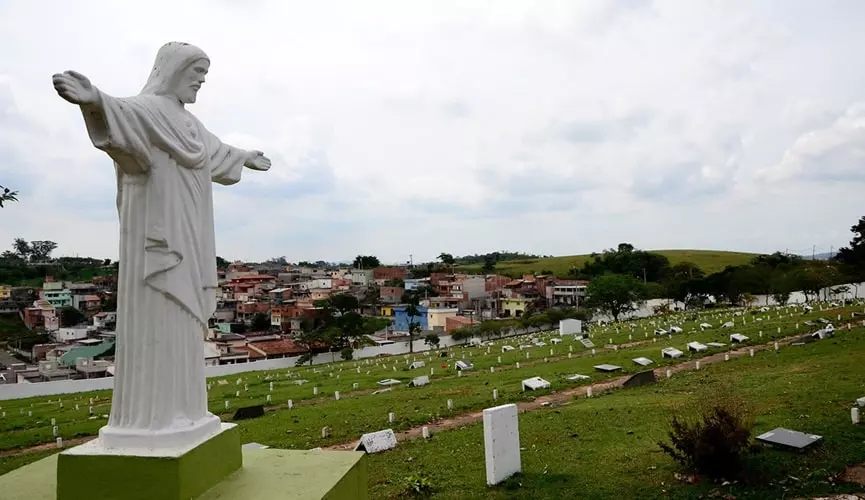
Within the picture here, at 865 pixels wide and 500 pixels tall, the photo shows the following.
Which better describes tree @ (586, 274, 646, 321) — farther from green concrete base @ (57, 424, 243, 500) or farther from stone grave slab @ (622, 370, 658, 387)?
green concrete base @ (57, 424, 243, 500)

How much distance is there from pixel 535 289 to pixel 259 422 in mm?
70350

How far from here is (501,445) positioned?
8.62m

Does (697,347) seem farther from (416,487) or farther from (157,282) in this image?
(157,282)

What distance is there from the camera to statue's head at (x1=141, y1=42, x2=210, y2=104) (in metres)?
4.42

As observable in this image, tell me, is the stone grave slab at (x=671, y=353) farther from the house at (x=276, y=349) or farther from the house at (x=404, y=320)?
the house at (x=404, y=320)

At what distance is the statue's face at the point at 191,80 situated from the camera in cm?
447

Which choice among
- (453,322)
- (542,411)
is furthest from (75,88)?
(453,322)

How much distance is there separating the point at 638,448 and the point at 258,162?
7876 mm

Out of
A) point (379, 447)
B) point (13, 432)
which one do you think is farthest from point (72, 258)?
point (379, 447)

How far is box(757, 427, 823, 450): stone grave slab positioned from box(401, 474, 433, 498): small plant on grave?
16.9 ft

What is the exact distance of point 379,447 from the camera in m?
11.1

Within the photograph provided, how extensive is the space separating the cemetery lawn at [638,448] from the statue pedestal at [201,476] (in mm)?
3840

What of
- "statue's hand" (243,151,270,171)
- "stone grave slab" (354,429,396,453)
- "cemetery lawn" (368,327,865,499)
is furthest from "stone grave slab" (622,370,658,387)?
"statue's hand" (243,151,270,171)

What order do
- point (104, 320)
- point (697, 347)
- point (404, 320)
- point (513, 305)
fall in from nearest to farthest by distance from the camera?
point (697, 347)
point (104, 320)
point (404, 320)
point (513, 305)
